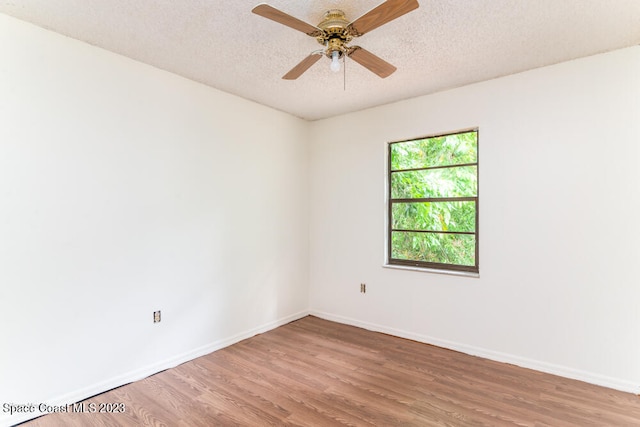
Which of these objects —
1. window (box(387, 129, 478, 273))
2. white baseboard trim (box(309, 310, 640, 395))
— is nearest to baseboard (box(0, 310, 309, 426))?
white baseboard trim (box(309, 310, 640, 395))

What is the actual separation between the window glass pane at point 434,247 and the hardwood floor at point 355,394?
916 millimetres

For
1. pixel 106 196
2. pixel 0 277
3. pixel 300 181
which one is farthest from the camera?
pixel 300 181

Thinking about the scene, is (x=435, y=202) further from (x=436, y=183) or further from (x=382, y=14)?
(x=382, y=14)

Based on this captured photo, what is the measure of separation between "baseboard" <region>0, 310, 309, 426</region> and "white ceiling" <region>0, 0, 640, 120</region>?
254cm

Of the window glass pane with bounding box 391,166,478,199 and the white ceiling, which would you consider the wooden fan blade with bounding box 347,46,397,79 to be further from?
the window glass pane with bounding box 391,166,478,199

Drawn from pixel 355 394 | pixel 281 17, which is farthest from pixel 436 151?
pixel 355 394

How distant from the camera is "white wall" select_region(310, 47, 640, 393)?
2.50 meters

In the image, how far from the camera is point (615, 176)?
2.53 meters

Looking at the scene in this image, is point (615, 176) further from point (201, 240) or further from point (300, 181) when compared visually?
point (201, 240)

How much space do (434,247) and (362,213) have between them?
91cm

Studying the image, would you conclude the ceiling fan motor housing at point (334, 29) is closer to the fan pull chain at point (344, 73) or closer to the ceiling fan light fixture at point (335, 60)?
the ceiling fan light fixture at point (335, 60)


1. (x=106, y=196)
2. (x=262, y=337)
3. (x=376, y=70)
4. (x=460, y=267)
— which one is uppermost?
(x=376, y=70)

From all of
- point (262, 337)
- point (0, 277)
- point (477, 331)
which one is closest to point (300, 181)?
point (262, 337)

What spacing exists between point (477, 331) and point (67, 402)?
337cm
